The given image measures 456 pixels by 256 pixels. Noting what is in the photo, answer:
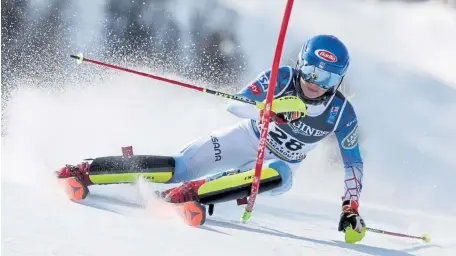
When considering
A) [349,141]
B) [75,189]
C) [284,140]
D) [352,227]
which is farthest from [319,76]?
[75,189]

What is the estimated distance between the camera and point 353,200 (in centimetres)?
522

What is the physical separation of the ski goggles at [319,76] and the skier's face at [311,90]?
7 centimetres

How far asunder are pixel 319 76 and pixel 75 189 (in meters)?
2.01

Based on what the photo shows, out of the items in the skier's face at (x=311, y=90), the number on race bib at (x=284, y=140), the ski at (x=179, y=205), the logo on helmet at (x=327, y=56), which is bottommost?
the ski at (x=179, y=205)

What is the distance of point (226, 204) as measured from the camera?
5.93 meters

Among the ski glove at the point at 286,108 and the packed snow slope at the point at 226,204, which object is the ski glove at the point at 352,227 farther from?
the ski glove at the point at 286,108

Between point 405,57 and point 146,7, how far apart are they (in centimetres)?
1242

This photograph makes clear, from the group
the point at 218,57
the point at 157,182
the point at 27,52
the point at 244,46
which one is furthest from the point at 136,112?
the point at 27,52

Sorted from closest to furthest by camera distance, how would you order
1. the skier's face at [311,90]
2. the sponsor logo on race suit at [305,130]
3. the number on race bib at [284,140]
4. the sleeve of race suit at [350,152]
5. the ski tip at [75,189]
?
1. the ski tip at [75,189]
2. the skier's face at [311,90]
3. the sleeve of race suit at [350,152]
4. the sponsor logo on race suit at [305,130]
5. the number on race bib at [284,140]

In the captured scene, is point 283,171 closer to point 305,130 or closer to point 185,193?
point 305,130

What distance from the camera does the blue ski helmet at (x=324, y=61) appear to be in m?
4.85

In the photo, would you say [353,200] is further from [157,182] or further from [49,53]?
[49,53]

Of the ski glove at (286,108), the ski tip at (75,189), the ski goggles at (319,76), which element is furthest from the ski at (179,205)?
the ski goggles at (319,76)

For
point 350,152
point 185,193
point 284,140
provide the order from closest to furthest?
point 185,193
point 350,152
point 284,140
